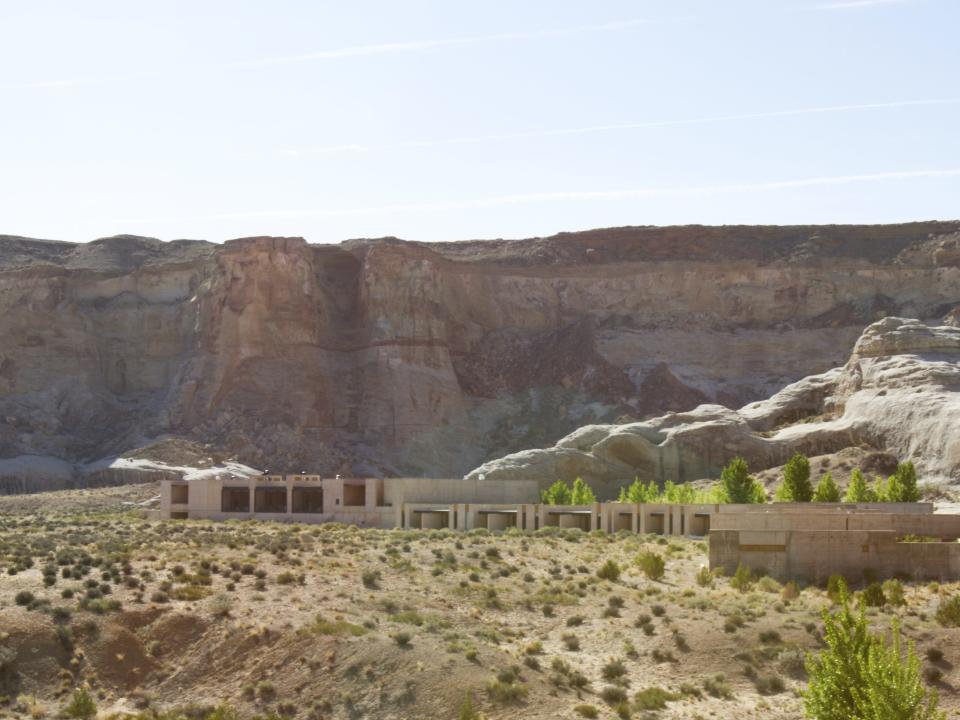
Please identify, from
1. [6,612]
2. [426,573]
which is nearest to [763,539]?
[426,573]

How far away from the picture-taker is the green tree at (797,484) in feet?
203

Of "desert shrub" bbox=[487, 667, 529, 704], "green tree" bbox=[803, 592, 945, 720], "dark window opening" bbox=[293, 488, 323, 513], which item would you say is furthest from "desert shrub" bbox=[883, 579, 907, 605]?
"dark window opening" bbox=[293, 488, 323, 513]

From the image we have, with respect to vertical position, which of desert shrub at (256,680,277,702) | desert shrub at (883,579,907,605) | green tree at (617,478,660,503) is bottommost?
green tree at (617,478,660,503)

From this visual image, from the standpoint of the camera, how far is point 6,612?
36.8 m

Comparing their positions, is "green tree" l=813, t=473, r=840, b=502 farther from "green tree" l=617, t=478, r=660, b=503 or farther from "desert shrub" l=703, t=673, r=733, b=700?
"desert shrub" l=703, t=673, r=733, b=700

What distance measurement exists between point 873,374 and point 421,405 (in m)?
40.2

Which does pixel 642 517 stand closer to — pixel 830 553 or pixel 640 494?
pixel 640 494

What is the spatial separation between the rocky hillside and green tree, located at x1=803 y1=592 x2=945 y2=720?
247 ft

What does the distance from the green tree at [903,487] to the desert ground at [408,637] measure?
49.7 ft

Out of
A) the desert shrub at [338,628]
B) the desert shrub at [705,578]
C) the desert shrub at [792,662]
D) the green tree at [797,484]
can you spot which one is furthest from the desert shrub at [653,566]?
the green tree at [797,484]

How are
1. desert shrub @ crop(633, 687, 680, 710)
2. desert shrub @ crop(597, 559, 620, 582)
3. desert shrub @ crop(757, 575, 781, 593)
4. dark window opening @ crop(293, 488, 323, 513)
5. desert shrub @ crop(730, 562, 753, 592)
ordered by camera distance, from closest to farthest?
desert shrub @ crop(633, 687, 680, 710) < desert shrub @ crop(757, 575, 781, 593) < desert shrub @ crop(730, 562, 753, 592) < desert shrub @ crop(597, 559, 620, 582) < dark window opening @ crop(293, 488, 323, 513)

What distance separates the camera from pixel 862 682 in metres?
25.7

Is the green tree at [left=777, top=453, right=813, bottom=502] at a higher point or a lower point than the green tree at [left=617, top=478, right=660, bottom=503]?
higher

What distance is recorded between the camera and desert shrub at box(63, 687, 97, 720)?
32.5 metres
